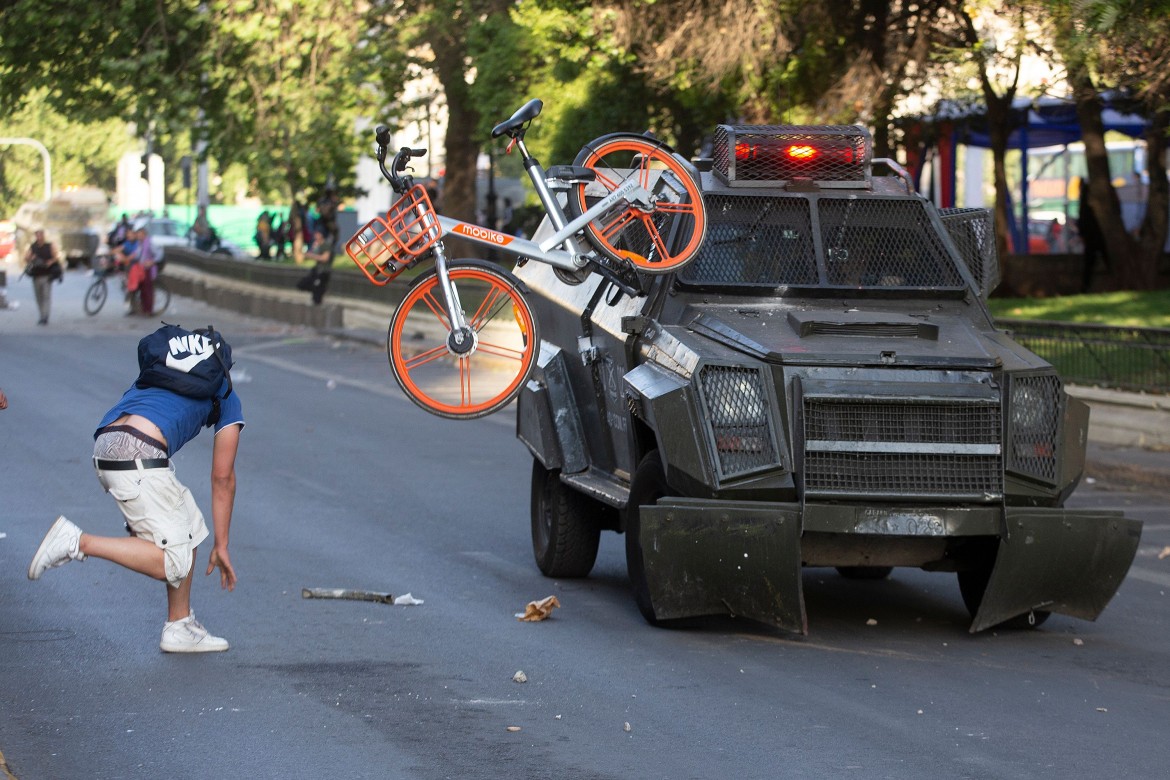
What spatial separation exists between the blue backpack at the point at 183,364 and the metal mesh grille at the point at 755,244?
2.50 meters

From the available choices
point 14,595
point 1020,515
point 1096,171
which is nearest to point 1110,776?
point 1020,515

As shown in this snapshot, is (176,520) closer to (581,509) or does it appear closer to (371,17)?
(581,509)

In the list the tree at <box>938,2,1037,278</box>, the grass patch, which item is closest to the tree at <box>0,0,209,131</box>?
the tree at <box>938,2,1037,278</box>

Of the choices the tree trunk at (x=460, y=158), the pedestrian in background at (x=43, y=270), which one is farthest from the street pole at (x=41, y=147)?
the tree trunk at (x=460, y=158)

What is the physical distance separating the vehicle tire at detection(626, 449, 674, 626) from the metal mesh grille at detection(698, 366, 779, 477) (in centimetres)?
40

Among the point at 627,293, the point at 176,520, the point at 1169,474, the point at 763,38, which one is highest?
the point at 763,38

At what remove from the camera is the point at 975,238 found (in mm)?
9586

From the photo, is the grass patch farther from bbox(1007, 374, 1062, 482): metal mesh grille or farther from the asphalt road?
bbox(1007, 374, 1062, 482): metal mesh grille

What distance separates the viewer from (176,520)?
7.51 meters

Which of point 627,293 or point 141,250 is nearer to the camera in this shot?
point 627,293

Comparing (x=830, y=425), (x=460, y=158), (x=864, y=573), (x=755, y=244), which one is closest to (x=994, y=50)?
(x=864, y=573)

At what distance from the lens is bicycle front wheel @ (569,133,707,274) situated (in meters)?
8.52

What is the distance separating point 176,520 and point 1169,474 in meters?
9.61

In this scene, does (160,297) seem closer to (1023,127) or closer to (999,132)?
(1023,127)
